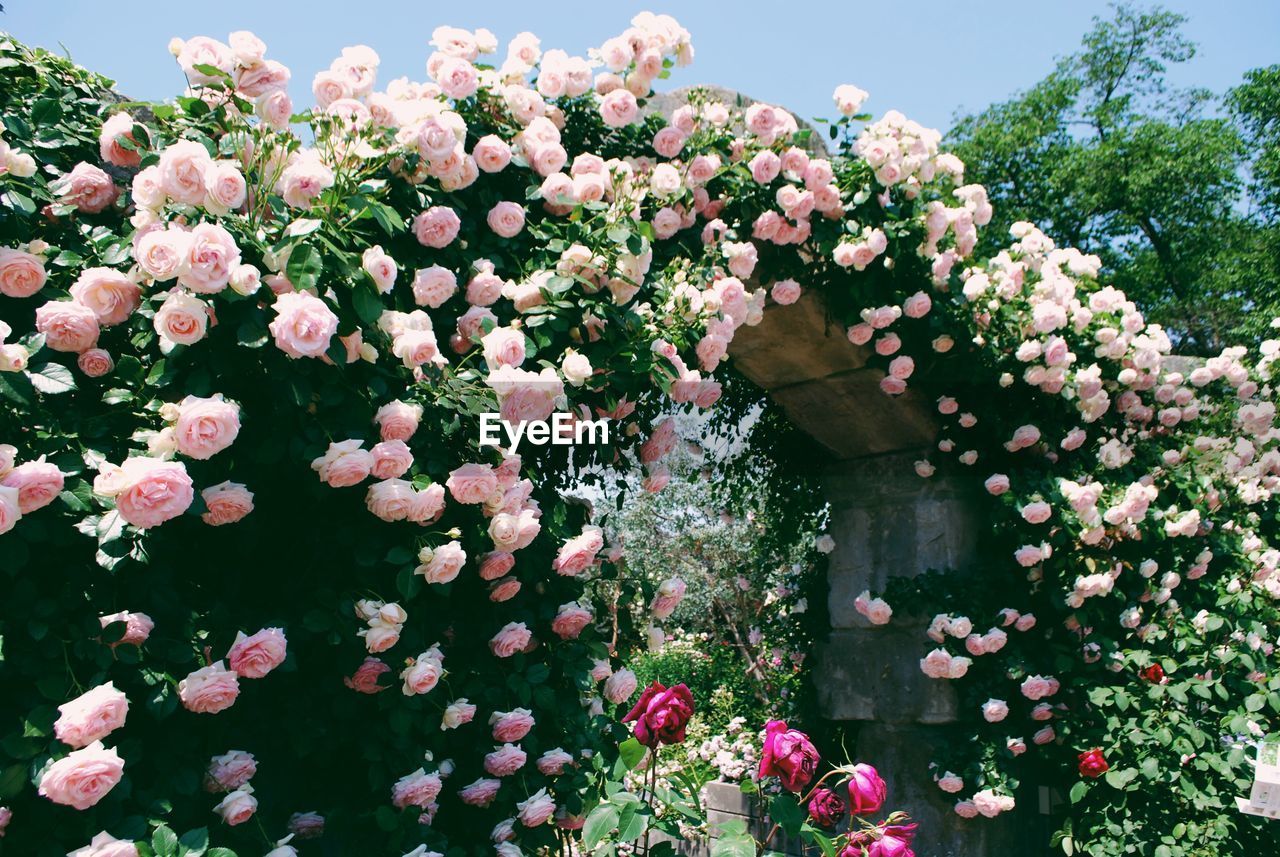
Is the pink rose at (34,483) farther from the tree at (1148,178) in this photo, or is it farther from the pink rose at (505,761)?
the tree at (1148,178)

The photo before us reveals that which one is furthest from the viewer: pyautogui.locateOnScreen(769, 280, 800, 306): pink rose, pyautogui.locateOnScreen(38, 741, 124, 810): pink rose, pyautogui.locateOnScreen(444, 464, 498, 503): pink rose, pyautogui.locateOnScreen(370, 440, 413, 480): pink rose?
pyautogui.locateOnScreen(769, 280, 800, 306): pink rose

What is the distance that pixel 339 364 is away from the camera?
1604 millimetres

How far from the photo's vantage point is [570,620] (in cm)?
201

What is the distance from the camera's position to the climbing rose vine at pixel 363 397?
1447 millimetres

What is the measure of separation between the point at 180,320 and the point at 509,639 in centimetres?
83

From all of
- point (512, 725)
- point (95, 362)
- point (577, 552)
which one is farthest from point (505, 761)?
point (95, 362)

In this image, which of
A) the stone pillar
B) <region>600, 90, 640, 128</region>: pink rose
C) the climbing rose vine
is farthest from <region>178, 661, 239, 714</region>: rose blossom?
the stone pillar

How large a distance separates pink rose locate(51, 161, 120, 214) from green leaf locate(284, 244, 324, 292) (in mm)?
461

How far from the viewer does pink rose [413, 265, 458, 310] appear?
6.25ft

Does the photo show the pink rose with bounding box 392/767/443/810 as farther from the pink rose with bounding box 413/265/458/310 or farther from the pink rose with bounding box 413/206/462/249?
the pink rose with bounding box 413/206/462/249

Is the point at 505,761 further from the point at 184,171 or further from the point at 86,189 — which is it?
the point at 86,189

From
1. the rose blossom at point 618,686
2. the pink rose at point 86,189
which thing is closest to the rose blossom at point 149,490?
the pink rose at point 86,189

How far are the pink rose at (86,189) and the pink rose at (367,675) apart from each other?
3.07ft

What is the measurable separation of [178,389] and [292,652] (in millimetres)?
462
